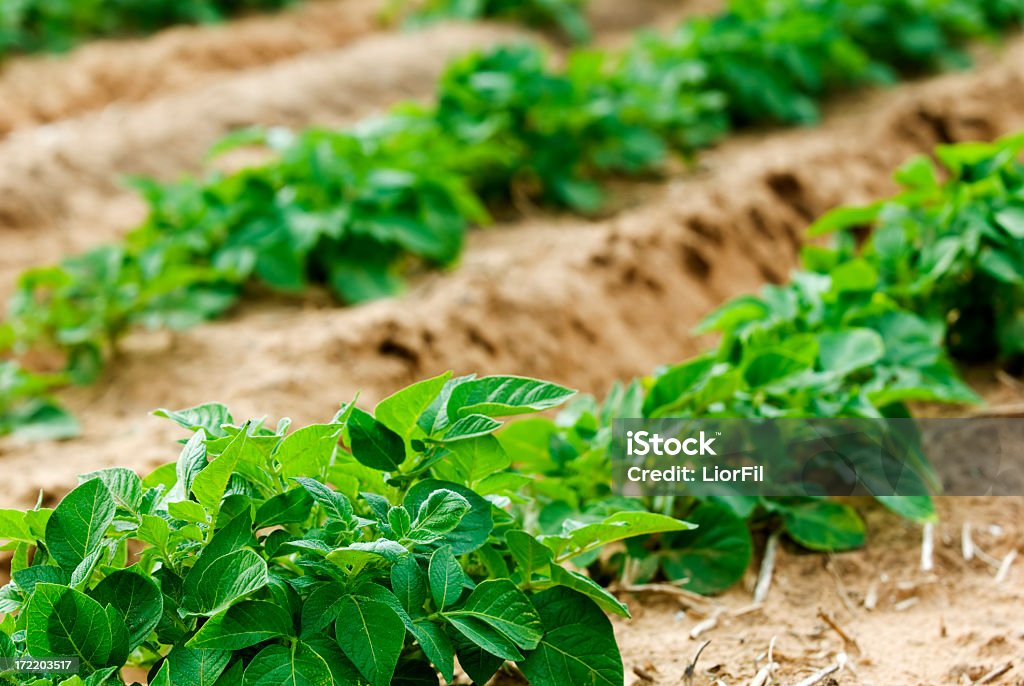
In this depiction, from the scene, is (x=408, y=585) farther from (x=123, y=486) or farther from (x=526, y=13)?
(x=526, y=13)

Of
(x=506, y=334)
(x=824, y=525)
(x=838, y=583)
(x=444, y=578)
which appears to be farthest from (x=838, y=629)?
(x=506, y=334)

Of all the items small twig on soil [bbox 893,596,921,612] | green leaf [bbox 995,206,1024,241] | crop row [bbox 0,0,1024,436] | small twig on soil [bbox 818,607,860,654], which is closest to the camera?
small twig on soil [bbox 818,607,860,654]

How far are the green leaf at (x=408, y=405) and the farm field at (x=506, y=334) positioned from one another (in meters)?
0.01

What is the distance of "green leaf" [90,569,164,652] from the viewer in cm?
137

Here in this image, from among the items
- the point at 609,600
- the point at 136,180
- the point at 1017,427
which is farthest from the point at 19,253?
the point at 1017,427

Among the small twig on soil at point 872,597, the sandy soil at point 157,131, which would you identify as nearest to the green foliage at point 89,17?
the sandy soil at point 157,131

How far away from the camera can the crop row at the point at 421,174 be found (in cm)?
327

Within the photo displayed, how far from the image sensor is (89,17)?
6.84 metres

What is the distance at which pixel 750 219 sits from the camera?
4.08m

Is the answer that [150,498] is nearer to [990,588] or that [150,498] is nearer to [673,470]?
[673,470]

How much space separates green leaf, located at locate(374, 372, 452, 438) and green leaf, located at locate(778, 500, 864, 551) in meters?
0.91

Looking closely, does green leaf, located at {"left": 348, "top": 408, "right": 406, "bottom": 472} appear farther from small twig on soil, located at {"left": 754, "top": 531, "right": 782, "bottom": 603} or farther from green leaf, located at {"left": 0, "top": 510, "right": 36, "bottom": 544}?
small twig on soil, located at {"left": 754, "top": 531, "right": 782, "bottom": 603}

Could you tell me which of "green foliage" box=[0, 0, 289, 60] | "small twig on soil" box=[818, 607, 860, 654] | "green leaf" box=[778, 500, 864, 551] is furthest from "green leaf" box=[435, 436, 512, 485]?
"green foliage" box=[0, 0, 289, 60]

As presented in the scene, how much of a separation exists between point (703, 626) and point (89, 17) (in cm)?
650
